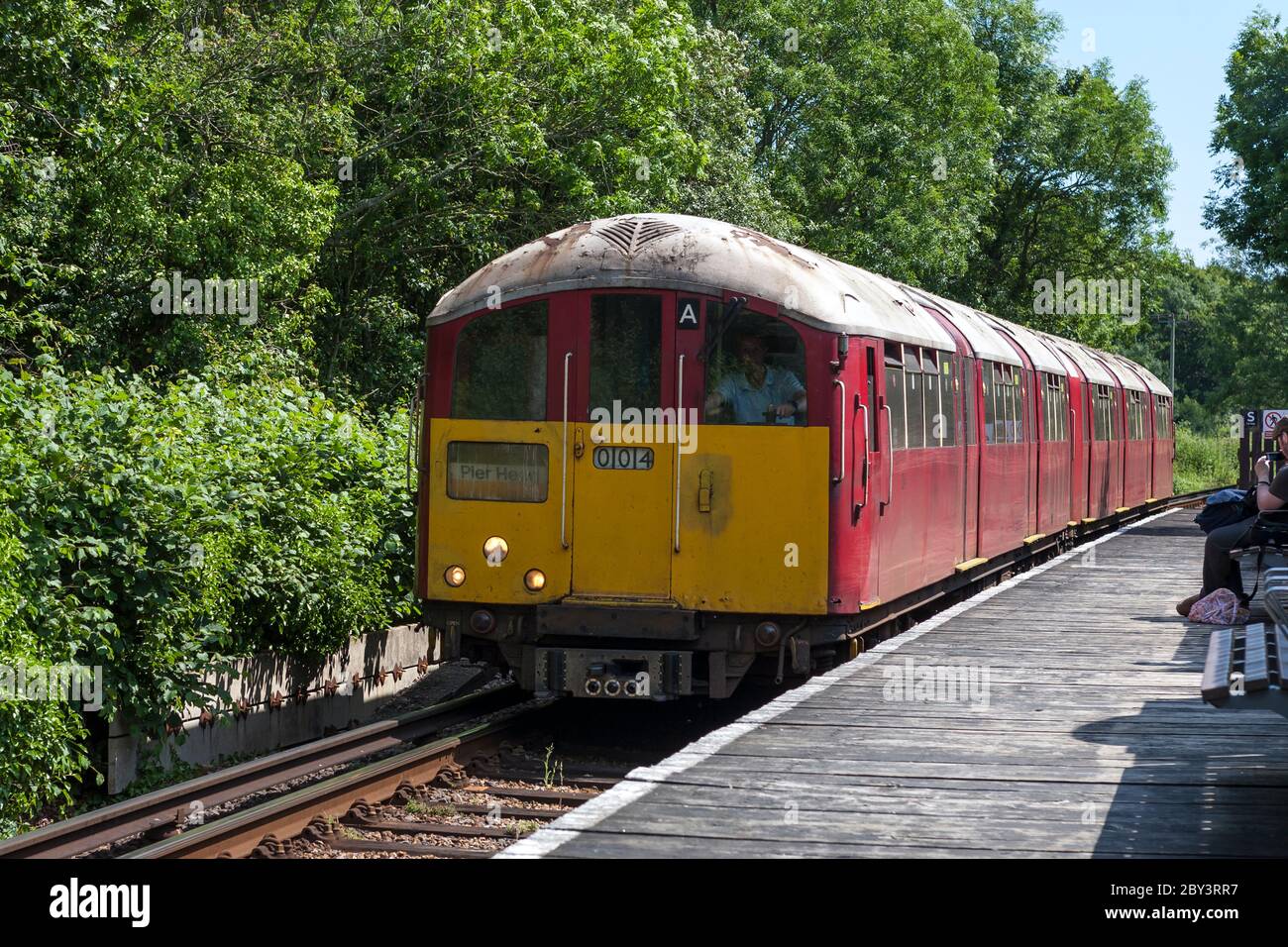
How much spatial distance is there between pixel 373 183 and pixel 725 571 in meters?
15.7

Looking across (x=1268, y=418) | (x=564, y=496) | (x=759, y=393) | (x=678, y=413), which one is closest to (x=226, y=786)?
(x=564, y=496)

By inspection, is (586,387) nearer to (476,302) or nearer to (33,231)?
(476,302)

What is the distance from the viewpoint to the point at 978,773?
279 inches

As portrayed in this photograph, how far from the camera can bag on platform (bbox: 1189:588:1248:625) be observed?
12578mm

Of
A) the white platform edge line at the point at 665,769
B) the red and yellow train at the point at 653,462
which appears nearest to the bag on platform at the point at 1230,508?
the white platform edge line at the point at 665,769

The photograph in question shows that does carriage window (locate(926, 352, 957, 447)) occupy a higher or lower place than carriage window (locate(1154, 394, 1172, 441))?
lower

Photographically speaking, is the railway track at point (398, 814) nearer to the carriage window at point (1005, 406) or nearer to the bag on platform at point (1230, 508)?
the bag on platform at point (1230, 508)

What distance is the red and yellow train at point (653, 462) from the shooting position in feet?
34.7

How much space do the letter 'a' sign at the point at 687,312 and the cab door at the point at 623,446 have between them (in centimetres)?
4

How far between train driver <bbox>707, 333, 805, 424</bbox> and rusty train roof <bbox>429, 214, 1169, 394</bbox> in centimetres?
35

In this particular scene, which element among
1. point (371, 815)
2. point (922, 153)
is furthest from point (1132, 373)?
point (371, 815)

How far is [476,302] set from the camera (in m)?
11.1

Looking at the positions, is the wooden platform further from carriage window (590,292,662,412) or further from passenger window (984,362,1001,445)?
passenger window (984,362,1001,445)

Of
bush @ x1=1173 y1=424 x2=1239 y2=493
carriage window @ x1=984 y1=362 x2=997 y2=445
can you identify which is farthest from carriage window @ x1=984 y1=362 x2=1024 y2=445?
bush @ x1=1173 y1=424 x2=1239 y2=493
